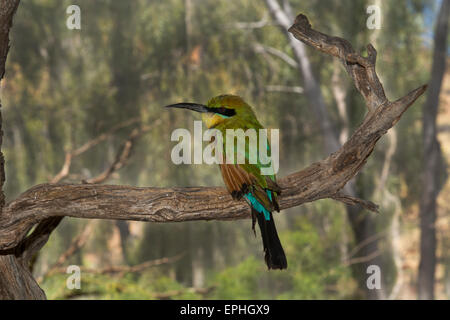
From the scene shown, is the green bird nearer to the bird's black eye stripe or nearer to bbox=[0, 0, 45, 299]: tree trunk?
the bird's black eye stripe

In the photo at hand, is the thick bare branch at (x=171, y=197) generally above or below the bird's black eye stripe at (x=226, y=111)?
below

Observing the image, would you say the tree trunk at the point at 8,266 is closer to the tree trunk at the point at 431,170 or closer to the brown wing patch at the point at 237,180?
the brown wing patch at the point at 237,180

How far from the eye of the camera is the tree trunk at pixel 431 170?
3.66 meters

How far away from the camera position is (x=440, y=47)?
144 inches

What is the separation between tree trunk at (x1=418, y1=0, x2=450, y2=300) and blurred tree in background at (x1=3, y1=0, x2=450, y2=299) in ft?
0.39

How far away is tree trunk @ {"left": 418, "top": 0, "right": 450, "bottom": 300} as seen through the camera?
3.66m

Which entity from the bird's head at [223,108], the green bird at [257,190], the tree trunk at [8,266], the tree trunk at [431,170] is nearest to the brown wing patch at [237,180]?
the green bird at [257,190]

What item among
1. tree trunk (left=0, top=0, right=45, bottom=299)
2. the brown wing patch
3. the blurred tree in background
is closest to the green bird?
the brown wing patch

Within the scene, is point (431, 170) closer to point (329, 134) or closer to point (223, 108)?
point (329, 134)

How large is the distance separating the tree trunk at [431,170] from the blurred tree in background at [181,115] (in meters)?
0.12
